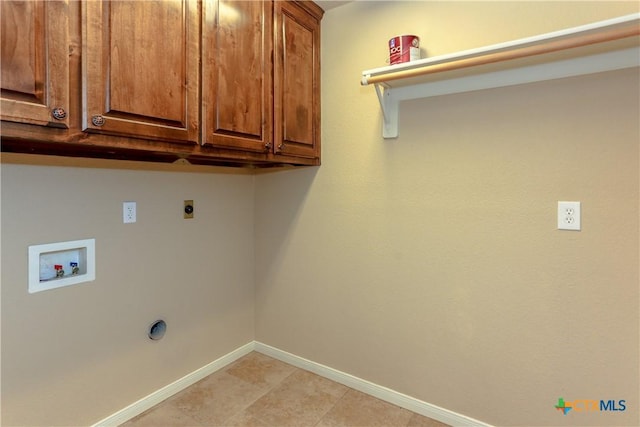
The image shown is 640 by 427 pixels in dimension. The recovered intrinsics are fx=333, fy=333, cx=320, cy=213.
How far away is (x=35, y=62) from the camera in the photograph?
38.4 inches

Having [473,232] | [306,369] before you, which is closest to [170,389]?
[306,369]

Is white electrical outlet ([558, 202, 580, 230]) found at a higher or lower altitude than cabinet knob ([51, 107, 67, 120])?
lower

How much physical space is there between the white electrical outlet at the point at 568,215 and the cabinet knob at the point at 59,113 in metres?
1.90

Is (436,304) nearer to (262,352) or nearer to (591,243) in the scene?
(591,243)

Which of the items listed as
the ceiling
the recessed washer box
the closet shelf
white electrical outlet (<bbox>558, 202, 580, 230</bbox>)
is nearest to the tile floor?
the recessed washer box

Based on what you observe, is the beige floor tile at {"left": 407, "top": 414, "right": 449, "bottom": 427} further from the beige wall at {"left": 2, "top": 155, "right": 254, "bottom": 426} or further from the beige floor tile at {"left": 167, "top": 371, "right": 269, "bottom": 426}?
the beige wall at {"left": 2, "top": 155, "right": 254, "bottom": 426}

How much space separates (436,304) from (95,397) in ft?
5.87

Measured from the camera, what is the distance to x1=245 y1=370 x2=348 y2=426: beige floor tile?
1781 millimetres

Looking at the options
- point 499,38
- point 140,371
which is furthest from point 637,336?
point 140,371

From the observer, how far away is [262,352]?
2.48m

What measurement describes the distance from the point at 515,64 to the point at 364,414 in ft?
6.24

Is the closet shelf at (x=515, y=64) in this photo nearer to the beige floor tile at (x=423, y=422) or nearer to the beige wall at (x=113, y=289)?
the beige wall at (x=113, y=289)

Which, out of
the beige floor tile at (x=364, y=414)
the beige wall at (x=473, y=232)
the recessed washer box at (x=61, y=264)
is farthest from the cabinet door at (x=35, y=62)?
the beige floor tile at (x=364, y=414)

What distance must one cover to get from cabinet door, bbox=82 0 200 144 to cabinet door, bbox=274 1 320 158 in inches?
20.1
